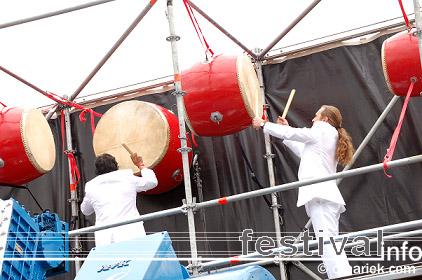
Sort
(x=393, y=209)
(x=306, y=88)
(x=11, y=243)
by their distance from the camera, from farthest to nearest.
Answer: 1. (x=306, y=88)
2. (x=393, y=209)
3. (x=11, y=243)

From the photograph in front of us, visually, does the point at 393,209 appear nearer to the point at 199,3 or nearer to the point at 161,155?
the point at 161,155

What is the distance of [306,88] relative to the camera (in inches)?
236

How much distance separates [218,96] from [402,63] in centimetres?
122

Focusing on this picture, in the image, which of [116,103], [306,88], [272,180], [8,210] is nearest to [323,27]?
[306,88]

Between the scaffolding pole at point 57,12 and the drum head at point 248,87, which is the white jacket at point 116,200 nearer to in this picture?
the drum head at point 248,87

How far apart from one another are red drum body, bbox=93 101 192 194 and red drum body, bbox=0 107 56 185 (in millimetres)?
455

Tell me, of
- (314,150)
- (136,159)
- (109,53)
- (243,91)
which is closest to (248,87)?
(243,91)

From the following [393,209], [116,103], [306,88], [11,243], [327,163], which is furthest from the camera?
[116,103]

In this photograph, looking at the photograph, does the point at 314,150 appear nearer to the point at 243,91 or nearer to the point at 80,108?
the point at 243,91

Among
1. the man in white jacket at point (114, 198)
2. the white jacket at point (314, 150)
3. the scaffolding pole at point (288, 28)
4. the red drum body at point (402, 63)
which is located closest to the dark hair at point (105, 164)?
the man in white jacket at point (114, 198)

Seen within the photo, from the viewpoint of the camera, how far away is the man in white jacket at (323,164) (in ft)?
15.0

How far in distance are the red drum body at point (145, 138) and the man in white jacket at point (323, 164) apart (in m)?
0.93

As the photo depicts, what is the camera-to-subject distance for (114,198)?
506 cm

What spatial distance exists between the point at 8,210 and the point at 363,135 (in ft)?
9.22
